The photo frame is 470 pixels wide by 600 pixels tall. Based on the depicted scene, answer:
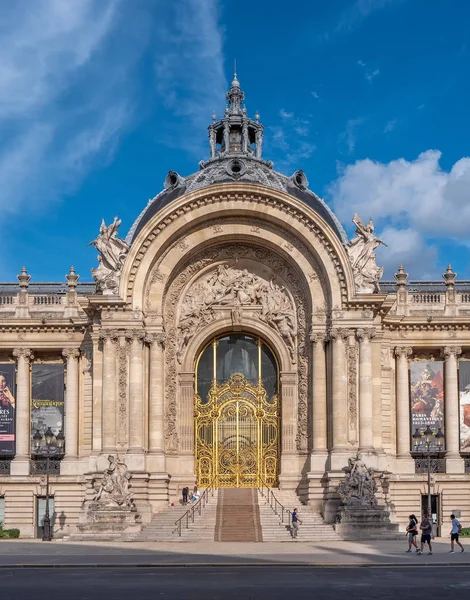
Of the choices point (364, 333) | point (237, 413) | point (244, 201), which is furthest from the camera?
point (237, 413)

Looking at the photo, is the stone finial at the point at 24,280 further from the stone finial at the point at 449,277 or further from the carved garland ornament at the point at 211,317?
the stone finial at the point at 449,277

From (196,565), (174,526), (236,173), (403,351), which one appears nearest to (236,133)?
(236,173)

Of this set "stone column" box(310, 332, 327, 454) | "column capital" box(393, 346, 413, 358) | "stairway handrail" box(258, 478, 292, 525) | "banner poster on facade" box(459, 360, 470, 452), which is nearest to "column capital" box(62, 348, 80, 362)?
"stairway handrail" box(258, 478, 292, 525)

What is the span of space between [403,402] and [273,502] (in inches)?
353

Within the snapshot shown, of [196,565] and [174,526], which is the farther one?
[174,526]

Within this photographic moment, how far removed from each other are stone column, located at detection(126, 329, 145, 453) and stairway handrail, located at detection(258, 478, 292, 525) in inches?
240

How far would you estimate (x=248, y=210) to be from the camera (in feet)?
165

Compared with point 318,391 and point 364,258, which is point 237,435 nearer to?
point 318,391

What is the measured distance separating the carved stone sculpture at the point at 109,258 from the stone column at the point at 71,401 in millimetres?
4869

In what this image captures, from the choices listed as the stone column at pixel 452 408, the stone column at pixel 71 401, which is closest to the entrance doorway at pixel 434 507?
the stone column at pixel 452 408

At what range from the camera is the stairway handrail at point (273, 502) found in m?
46.3

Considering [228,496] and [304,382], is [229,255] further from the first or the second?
[228,496]

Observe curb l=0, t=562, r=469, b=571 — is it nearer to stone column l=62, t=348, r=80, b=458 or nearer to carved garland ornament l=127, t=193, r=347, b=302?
carved garland ornament l=127, t=193, r=347, b=302

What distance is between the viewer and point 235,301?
52312 mm
